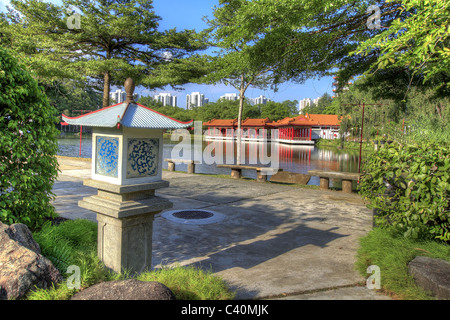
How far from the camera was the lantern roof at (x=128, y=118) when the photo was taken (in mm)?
3564

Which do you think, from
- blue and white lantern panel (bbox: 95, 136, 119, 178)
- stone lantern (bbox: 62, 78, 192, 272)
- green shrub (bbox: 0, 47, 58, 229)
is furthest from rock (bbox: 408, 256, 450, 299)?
green shrub (bbox: 0, 47, 58, 229)

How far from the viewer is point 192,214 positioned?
24.6 ft

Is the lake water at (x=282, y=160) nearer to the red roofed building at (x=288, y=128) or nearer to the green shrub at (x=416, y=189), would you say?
the green shrub at (x=416, y=189)

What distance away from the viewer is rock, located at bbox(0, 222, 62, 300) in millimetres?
2838

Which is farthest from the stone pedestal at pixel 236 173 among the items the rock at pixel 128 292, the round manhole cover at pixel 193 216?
the rock at pixel 128 292

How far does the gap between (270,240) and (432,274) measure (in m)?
2.68

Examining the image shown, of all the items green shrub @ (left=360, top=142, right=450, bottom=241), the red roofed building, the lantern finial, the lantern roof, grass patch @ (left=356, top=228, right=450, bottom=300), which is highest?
the red roofed building

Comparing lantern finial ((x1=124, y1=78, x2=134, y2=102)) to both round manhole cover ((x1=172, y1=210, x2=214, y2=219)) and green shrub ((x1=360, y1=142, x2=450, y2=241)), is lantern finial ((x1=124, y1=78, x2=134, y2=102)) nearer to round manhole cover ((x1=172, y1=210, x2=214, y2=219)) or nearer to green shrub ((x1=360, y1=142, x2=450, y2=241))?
green shrub ((x1=360, y1=142, x2=450, y2=241))

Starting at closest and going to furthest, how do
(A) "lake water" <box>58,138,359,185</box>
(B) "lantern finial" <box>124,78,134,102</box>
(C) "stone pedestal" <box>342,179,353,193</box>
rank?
(B) "lantern finial" <box>124,78,134,102</box>
(C) "stone pedestal" <box>342,179,353,193</box>
(A) "lake water" <box>58,138,359,185</box>

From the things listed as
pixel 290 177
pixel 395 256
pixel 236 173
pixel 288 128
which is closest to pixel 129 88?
pixel 395 256

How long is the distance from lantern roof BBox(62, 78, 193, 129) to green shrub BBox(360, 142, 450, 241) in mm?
3120

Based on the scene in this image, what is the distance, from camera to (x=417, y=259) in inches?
157

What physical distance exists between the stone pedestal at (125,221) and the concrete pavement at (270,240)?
75cm

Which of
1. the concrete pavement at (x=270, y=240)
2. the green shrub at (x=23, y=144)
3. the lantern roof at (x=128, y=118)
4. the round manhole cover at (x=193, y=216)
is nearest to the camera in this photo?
the lantern roof at (x=128, y=118)
